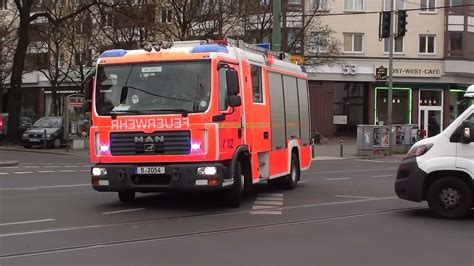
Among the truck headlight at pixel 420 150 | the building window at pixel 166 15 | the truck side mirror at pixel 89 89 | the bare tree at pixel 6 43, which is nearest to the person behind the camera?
the truck headlight at pixel 420 150

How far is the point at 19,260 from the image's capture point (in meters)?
6.88

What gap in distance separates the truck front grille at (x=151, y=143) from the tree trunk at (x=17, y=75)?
24386 mm

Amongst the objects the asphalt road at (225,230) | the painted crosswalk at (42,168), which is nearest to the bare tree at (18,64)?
the painted crosswalk at (42,168)

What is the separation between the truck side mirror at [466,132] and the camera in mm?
9672

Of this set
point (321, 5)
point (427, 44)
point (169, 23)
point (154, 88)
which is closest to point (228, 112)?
point (154, 88)

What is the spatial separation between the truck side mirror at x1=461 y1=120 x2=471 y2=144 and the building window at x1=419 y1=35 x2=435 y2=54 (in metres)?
36.0

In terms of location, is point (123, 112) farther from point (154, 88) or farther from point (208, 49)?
point (208, 49)

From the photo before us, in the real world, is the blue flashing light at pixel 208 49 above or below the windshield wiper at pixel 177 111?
above

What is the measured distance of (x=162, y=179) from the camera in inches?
414

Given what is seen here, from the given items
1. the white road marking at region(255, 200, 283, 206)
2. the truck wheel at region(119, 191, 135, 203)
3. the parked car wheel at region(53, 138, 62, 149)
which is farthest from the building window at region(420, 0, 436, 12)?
the truck wheel at region(119, 191, 135, 203)

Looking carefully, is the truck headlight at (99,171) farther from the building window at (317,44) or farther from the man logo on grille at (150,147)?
the building window at (317,44)

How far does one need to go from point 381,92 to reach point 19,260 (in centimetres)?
3983

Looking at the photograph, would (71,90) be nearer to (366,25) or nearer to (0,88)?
(0,88)

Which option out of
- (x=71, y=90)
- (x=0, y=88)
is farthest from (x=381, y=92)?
(x=0, y=88)
